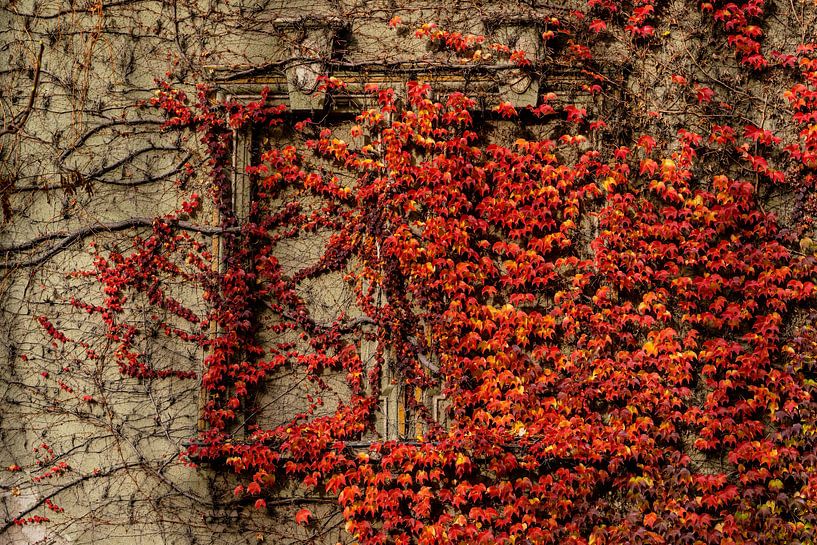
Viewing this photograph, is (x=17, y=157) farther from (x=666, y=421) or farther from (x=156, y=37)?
(x=666, y=421)

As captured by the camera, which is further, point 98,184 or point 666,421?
point 98,184

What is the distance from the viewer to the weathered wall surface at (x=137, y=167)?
6.55 m

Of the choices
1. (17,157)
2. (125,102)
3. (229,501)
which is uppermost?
(125,102)

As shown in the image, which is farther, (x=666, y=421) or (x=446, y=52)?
(x=446, y=52)

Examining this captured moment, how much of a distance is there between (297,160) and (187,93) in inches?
43.5

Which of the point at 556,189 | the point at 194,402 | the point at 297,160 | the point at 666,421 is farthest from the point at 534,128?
the point at 194,402

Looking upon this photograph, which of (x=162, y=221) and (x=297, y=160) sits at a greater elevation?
(x=297, y=160)

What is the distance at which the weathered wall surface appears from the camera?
6551mm

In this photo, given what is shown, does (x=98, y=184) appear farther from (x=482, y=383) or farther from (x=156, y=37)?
(x=482, y=383)

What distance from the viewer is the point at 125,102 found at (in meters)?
6.92

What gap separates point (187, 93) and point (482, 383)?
3.47 metres

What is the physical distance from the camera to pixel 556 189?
6582 millimetres

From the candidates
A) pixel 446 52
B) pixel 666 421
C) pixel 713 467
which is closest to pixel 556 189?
pixel 446 52

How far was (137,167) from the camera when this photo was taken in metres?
6.86
